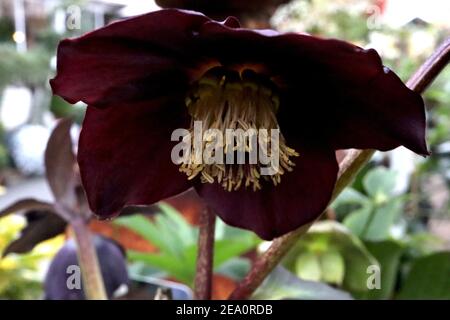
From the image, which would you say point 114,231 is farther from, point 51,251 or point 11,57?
point 11,57

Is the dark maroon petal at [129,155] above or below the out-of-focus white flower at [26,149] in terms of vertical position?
above

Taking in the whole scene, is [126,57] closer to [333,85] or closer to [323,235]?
[333,85]

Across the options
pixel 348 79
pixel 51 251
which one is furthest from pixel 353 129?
pixel 51 251

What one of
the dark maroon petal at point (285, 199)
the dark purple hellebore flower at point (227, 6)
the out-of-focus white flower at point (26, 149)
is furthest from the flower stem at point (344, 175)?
the out-of-focus white flower at point (26, 149)

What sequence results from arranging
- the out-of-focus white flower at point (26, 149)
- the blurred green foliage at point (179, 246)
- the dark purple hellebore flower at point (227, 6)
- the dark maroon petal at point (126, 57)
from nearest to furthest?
1. the dark maroon petal at point (126, 57)
2. the dark purple hellebore flower at point (227, 6)
3. the blurred green foliage at point (179, 246)
4. the out-of-focus white flower at point (26, 149)

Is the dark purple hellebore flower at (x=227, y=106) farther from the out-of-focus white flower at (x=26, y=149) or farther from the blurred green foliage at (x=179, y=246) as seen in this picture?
the out-of-focus white flower at (x=26, y=149)

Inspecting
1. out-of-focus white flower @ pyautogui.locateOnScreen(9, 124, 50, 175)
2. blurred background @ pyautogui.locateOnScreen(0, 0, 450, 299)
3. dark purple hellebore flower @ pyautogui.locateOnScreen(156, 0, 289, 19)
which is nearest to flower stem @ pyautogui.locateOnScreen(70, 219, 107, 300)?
blurred background @ pyautogui.locateOnScreen(0, 0, 450, 299)

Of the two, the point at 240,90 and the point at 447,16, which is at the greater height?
the point at 240,90

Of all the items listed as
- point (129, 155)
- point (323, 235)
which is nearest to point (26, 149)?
point (323, 235)
